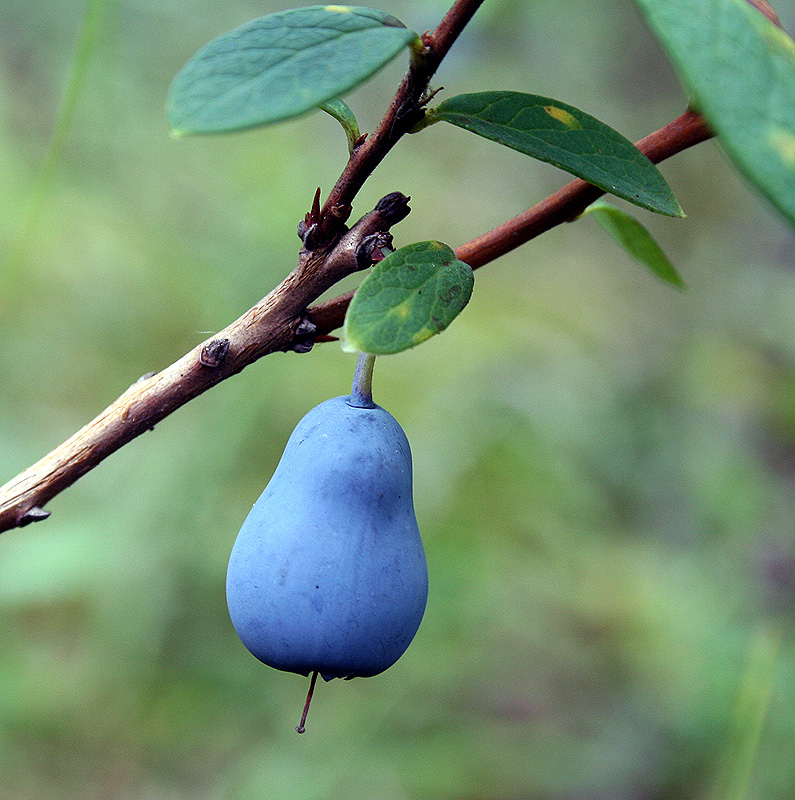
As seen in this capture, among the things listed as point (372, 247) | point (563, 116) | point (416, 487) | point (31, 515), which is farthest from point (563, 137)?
point (416, 487)

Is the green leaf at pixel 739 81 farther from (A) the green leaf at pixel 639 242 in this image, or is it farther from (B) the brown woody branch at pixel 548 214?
(A) the green leaf at pixel 639 242

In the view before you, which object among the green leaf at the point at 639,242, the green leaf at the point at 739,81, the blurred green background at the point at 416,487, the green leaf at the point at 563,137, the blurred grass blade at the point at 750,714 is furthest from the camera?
the blurred green background at the point at 416,487

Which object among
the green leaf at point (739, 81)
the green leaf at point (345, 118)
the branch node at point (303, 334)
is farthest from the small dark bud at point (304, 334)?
the green leaf at point (739, 81)

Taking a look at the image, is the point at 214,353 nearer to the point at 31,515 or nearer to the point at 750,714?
the point at 31,515

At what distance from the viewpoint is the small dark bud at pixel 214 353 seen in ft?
1.68

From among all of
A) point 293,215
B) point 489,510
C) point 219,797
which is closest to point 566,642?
point 489,510

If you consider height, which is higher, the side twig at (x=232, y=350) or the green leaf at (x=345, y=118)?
the green leaf at (x=345, y=118)

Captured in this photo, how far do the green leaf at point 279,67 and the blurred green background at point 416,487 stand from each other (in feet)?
3.68

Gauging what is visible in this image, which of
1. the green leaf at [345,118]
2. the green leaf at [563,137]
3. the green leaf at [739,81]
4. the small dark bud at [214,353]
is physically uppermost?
the green leaf at [739,81]

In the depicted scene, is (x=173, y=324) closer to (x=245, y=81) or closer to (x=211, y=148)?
(x=211, y=148)

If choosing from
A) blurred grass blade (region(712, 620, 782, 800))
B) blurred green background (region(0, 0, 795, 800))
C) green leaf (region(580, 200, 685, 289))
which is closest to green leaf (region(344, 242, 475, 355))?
green leaf (region(580, 200, 685, 289))

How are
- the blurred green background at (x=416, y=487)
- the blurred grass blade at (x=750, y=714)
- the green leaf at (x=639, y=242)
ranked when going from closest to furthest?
the green leaf at (x=639, y=242) < the blurred grass blade at (x=750, y=714) < the blurred green background at (x=416, y=487)

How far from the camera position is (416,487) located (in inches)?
73.7

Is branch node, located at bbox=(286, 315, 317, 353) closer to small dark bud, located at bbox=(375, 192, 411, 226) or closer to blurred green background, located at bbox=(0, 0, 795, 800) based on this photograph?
small dark bud, located at bbox=(375, 192, 411, 226)
